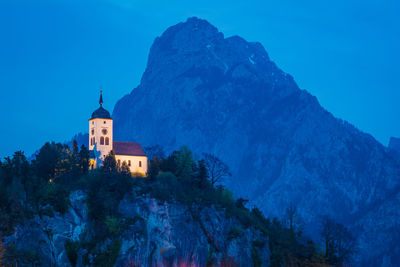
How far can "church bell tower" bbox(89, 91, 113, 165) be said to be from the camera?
136750 mm

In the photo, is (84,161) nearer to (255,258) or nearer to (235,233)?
(235,233)

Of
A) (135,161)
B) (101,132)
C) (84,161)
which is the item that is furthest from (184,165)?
(84,161)

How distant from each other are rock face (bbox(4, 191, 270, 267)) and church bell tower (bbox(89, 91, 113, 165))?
1743 cm

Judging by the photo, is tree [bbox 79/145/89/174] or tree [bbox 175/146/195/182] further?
tree [bbox 175/146/195/182]

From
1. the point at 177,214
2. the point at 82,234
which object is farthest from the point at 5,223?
the point at 177,214

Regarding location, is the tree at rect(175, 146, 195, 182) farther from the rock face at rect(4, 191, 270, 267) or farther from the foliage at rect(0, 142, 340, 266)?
the rock face at rect(4, 191, 270, 267)

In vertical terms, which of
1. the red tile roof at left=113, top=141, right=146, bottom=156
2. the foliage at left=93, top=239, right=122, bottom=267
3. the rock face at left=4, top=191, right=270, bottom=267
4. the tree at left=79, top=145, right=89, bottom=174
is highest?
the red tile roof at left=113, top=141, right=146, bottom=156

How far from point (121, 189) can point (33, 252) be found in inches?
943

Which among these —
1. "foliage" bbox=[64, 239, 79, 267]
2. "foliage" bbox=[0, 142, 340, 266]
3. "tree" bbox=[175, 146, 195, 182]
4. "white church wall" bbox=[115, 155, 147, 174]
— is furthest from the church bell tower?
"foliage" bbox=[64, 239, 79, 267]

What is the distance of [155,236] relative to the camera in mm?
122250

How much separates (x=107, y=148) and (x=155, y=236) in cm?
2575

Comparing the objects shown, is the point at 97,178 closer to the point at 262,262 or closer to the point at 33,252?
the point at 33,252

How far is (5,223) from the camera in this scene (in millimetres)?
107500

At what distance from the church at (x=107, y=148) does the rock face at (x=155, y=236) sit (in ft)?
47.5
